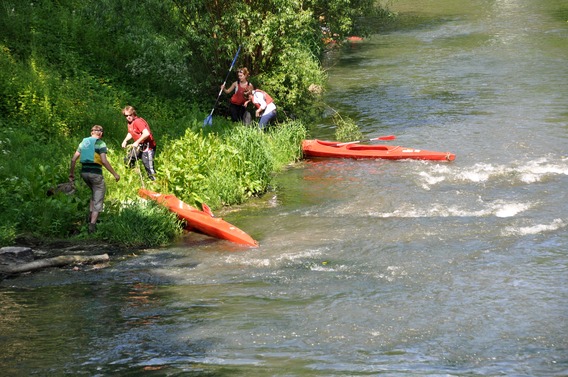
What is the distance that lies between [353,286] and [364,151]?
7.80m

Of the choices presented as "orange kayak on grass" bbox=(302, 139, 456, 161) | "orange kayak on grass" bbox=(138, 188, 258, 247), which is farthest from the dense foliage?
"orange kayak on grass" bbox=(302, 139, 456, 161)

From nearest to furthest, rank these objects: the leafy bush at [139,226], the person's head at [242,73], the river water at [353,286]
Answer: the river water at [353,286] < the leafy bush at [139,226] < the person's head at [242,73]

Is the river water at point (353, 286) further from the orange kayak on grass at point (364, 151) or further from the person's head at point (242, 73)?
the person's head at point (242, 73)

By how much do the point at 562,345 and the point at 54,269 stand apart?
6.29m

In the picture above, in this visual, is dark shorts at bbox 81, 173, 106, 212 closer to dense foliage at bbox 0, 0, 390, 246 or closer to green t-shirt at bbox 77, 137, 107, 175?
green t-shirt at bbox 77, 137, 107, 175

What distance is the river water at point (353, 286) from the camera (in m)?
8.59

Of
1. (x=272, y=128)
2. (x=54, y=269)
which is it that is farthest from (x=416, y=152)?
(x=54, y=269)

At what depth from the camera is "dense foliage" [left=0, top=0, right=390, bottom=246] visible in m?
13.4

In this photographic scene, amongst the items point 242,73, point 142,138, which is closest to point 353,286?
point 142,138

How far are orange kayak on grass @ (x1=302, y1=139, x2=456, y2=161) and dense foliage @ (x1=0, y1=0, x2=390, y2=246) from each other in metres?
0.46

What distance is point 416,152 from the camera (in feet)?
57.7

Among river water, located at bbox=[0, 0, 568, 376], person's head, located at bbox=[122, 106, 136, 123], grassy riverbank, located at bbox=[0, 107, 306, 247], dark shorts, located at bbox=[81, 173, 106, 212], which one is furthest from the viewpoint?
person's head, located at bbox=[122, 106, 136, 123]

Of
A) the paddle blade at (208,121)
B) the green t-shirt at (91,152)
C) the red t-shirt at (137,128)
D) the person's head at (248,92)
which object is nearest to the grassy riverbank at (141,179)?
the paddle blade at (208,121)

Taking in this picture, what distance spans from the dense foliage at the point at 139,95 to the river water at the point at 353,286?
33.7 inches
